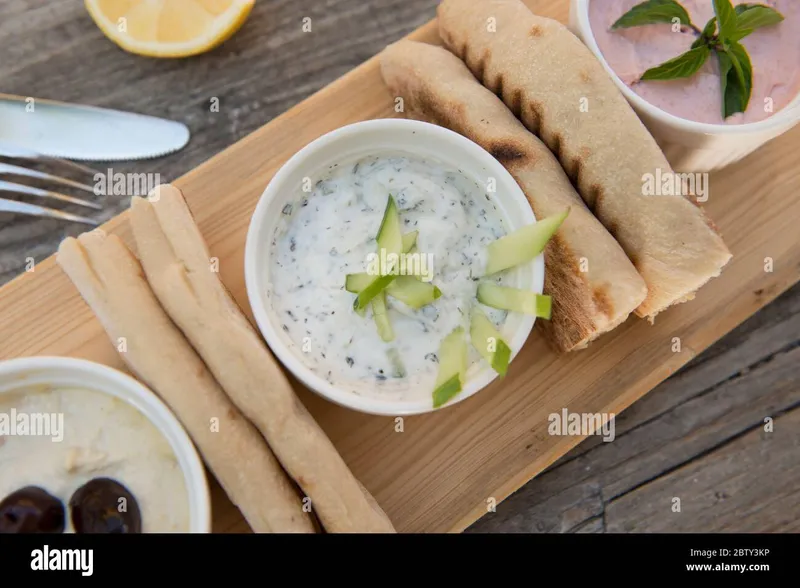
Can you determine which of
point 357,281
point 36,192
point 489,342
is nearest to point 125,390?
point 357,281

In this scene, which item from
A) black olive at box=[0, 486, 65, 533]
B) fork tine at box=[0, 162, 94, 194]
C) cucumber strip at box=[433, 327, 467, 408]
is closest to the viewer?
black olive at box=[0, 486, 65, 533]

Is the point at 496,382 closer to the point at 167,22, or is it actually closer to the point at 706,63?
the point at 706,63

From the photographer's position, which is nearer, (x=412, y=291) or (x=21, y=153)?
(x=412, y=291)

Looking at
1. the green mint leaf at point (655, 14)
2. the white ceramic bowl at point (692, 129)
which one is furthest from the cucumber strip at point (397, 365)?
the green mint leaf at point (655, 14)

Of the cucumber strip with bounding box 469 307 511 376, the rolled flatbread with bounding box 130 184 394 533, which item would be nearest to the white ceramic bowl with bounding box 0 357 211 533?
the rolled flatbread with bounding box 130 184 394 533

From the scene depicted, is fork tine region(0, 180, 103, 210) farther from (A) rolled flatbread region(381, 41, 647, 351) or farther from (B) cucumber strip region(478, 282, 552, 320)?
(B) cucumber strip region(478, 282, 552, 320)

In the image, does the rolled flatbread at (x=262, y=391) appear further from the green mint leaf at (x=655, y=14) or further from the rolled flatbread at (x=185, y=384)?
the green mint leaf at (x=655, y=14)

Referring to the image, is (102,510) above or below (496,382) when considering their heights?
below
